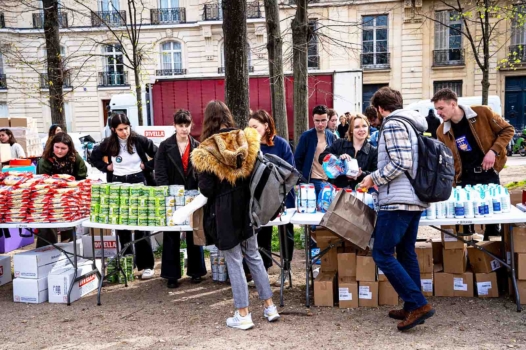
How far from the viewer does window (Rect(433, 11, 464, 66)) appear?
2538cm

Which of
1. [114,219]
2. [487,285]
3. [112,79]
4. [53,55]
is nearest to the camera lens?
[487,285]

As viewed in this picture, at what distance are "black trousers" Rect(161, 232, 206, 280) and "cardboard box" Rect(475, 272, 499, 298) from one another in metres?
2.74

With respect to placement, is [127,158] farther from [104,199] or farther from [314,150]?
[314,150]

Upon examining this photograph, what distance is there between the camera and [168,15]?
29.0 metres

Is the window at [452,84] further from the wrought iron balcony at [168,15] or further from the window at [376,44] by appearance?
the wrought iron balcony at [168,15]

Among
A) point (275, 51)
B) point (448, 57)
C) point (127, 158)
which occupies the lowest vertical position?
point (127, 158)

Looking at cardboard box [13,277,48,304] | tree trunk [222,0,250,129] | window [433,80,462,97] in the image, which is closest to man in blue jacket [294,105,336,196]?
tree trunk [222,0,250,129]

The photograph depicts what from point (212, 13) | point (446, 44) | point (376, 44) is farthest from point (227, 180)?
point (212, 13)

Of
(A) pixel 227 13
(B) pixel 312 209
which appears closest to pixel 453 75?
(A) pixel 227 13

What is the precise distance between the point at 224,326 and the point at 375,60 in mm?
23644

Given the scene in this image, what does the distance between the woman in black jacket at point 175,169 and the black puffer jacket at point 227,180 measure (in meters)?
1.27

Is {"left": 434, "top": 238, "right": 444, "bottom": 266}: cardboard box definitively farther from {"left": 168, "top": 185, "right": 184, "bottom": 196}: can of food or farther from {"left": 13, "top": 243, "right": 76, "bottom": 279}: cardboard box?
{"left": 13, "top": 243, "right": 76, "bottom": 279}: cardboard box

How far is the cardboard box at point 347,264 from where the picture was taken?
463cm

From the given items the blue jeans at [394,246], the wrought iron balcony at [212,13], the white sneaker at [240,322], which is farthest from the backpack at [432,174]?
the wrought iron balcony at [212,13]
